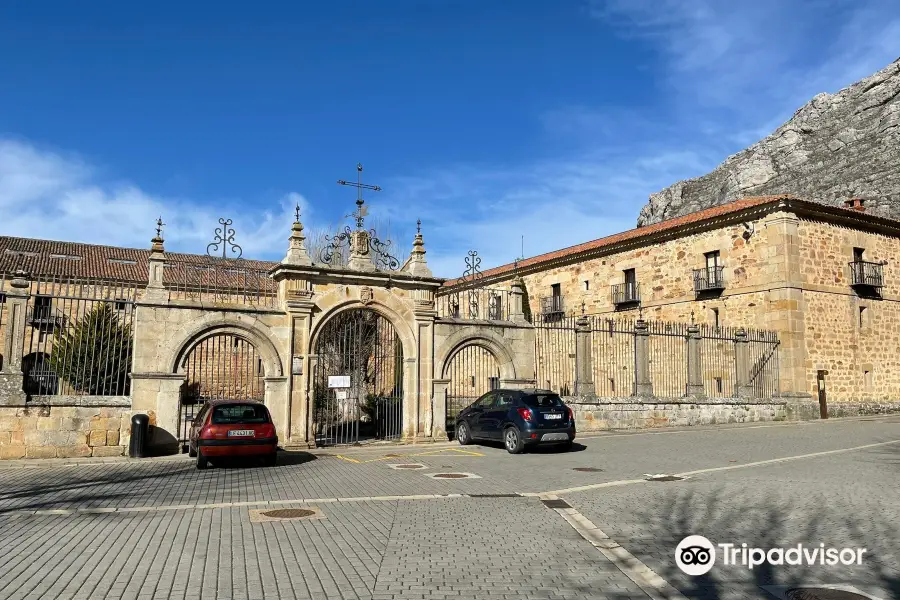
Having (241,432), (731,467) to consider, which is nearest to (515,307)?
(731,467)

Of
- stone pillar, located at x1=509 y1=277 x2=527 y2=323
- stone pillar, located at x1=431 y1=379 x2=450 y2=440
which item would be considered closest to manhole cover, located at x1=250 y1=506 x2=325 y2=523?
stone pillar, located at x1=431 y1=379 x2=450 y2=440

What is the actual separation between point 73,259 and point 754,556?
3800 cm

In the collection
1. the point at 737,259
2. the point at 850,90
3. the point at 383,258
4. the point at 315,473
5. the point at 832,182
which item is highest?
the point at 850,90

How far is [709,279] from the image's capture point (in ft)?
95.2

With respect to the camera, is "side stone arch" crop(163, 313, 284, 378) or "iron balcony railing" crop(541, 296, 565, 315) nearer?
"side stone arch" crop(163, 313, 284, 378)

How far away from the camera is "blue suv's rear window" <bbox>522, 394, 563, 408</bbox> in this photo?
15195mm

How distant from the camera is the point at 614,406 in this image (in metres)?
20.8

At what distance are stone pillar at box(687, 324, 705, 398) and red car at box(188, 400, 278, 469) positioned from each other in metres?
15.8

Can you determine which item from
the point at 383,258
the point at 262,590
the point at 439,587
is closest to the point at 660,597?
the point at 439,587

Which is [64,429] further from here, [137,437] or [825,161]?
[825,161]

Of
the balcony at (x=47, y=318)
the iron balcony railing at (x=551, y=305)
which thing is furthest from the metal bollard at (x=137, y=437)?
the iron balcony railing at (x=551, y=305)

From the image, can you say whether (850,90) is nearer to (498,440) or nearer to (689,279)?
(689,279)

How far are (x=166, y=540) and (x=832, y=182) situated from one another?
54.3m

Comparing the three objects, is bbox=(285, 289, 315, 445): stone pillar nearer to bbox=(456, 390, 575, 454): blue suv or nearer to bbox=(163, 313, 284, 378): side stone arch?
bbox=(163, 313, 284, 378): side stone arch
